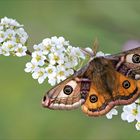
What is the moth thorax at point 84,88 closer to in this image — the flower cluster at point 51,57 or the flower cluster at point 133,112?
the flower cluster at point 51,57

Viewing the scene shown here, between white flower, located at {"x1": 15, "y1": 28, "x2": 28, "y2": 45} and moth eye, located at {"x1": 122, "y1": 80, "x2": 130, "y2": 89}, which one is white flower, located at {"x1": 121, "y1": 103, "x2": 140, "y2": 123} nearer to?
moth eye, located at {"x1": 122, "y1": 80, "x2": 130, "y2": 89}

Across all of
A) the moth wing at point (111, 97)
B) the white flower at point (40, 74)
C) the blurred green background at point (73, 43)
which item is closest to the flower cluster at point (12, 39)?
the white flower at point (40, 74)

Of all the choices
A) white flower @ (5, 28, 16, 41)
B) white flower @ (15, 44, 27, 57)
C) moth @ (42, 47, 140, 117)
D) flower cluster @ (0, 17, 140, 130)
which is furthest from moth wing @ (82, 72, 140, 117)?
white flower @ (5, 28, 16, 41)

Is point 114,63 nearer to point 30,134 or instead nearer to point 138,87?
point 138,87

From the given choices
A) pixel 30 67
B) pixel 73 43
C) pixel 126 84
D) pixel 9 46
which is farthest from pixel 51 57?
pixel 73 43

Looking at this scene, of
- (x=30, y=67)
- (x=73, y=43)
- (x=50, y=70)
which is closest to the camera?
(x=50, y=70)

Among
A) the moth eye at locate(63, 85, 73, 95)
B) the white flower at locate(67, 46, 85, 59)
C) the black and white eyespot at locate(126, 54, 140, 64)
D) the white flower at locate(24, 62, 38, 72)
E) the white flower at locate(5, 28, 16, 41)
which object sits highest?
the white flower at locate(5, 28, 16, 41)

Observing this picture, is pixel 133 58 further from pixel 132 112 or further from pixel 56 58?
pixel 56 58

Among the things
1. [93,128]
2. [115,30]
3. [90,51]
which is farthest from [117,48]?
[90,51]
